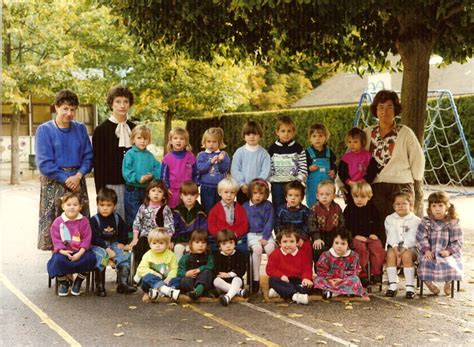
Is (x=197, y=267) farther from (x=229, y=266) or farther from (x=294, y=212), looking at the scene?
(x=294, y=212)

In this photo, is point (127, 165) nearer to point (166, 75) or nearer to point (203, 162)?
point (203, 162)

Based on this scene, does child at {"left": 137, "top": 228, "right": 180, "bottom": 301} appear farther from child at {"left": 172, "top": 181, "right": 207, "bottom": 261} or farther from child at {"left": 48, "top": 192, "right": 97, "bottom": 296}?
child at {"left": 48, "top": 192, "right": 97, "bottom": 296}

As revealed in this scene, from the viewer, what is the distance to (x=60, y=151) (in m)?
7.39

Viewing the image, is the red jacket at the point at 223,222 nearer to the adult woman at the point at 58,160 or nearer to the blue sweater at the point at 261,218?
the blue sweater at the point at 261,218

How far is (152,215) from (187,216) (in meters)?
0.40

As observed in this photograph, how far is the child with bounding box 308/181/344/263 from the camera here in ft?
23.7

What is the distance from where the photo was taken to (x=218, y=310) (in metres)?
6.52

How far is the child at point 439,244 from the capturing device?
6.86 meters

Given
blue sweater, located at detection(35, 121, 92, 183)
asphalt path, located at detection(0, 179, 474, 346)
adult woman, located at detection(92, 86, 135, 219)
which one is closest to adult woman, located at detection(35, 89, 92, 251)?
blue sweater, located at detection(35, 121, 92, 183)

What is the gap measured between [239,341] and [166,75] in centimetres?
2277

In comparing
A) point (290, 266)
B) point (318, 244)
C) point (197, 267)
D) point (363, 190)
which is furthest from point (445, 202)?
point (197, 267)

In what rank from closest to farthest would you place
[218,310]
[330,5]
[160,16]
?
[218,310]
[330,5]
[160,16]

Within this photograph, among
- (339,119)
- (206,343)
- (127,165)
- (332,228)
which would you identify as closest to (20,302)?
(127,165)

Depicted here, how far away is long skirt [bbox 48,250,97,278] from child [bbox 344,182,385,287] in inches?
106
